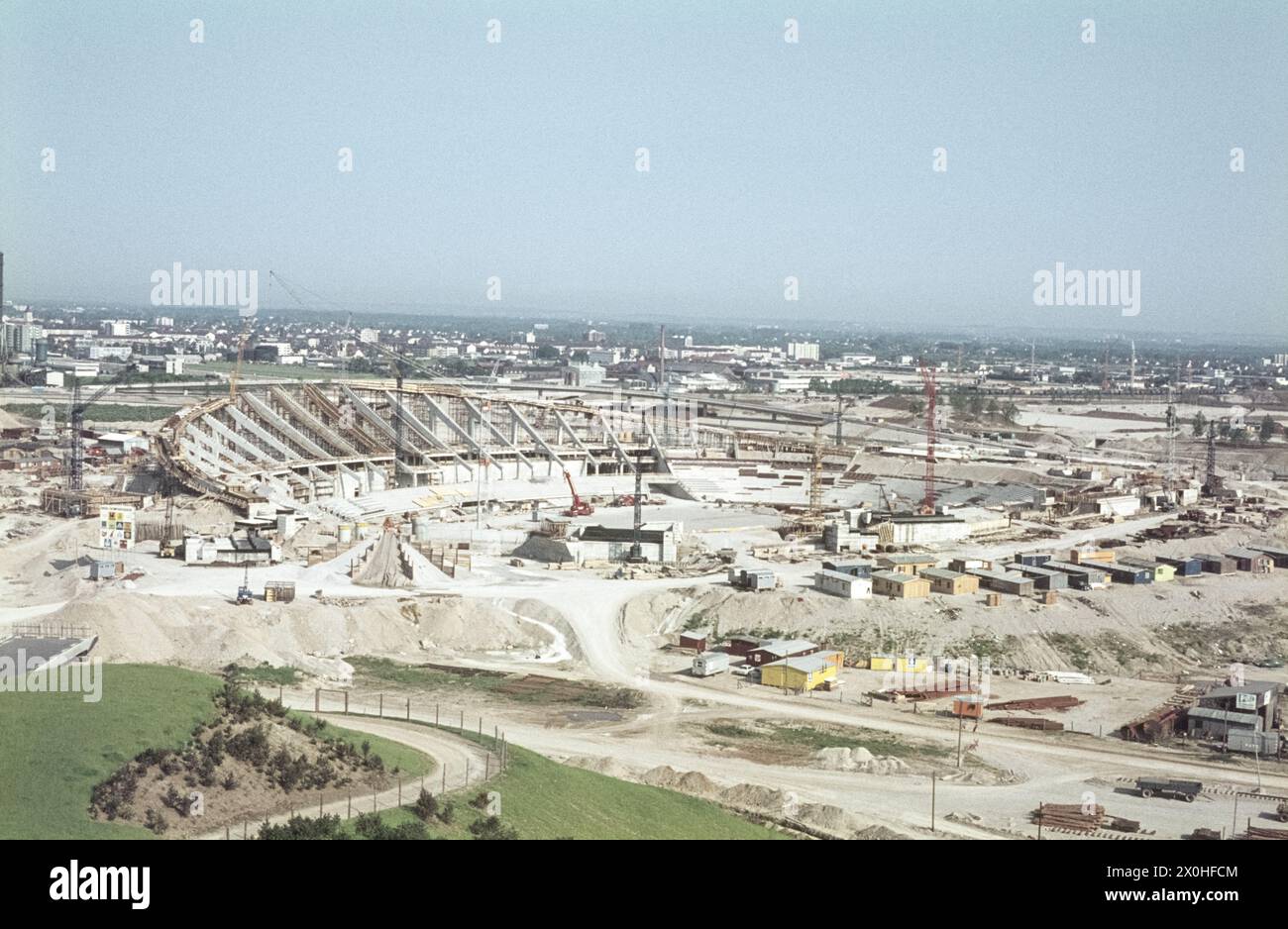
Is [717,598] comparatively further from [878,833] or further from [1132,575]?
[878,833]

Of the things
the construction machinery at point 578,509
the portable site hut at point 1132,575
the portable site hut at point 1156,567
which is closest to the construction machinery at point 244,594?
the construction machinery at point 578,509

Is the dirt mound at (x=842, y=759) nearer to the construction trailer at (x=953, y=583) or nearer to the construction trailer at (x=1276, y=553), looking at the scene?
the construction trailer at (x=953, y=583)

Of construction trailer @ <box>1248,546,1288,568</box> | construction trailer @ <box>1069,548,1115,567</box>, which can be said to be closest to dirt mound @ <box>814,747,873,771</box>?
construction trailer @ <box>1069,548,1115,567</box>

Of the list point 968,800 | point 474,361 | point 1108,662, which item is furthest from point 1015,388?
point 968,800

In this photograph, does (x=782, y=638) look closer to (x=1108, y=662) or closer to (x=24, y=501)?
(x=1108, y=662)
